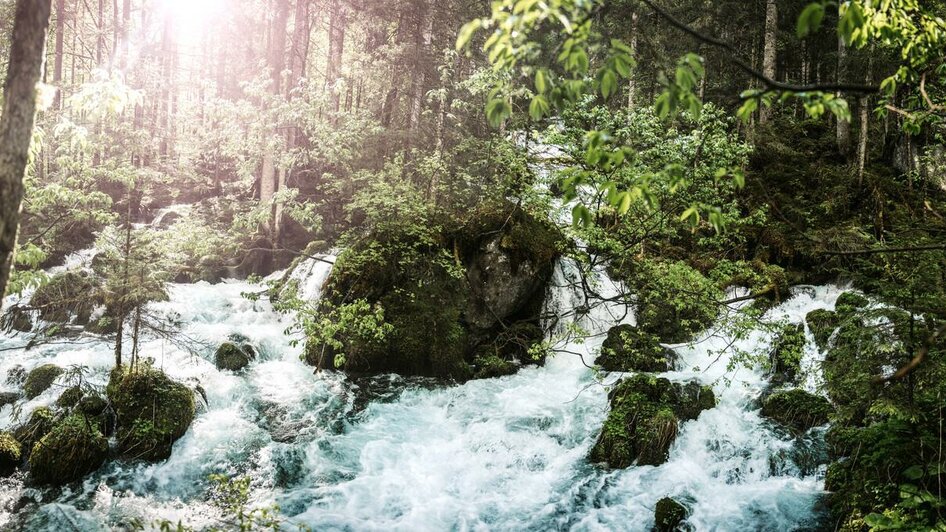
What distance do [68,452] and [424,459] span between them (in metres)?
5.41

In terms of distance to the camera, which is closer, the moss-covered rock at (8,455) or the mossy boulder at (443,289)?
the moss-covered rock at (8,455)

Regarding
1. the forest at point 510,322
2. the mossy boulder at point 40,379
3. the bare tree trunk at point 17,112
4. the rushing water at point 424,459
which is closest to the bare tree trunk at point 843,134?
the forest at point 510,322

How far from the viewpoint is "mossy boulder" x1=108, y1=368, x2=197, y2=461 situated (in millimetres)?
8000

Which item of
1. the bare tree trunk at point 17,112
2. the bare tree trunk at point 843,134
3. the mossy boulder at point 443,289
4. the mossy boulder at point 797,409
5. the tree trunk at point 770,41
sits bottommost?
the mossy boulder at point 797,409

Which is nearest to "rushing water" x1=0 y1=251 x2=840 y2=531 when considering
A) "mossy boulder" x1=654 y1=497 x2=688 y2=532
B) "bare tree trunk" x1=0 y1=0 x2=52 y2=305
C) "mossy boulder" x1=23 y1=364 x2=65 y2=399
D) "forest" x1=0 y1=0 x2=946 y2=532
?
"forest" x1=0 y1=0 x2=946 y2=532

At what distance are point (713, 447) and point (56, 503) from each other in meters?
10.1

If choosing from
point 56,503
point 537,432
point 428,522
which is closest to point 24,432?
point 56,503

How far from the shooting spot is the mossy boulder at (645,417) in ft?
27.8

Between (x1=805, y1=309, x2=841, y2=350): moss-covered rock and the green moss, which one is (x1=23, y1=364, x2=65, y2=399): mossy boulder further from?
(x1=805, y1=309, x2=841, y2=350): moss-covered rock

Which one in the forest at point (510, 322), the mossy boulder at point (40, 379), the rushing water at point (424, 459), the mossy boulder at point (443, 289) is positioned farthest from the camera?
the mossy boulder at point (443, 289)

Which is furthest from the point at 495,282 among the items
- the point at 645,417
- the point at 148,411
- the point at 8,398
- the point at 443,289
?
the point at 8,398

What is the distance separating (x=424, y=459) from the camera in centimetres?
874

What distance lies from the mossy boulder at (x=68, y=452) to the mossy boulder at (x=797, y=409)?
1148 centimetres

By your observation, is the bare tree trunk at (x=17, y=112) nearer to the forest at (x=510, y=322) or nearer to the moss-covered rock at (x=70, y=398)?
the forest at (x=510, y=322)
